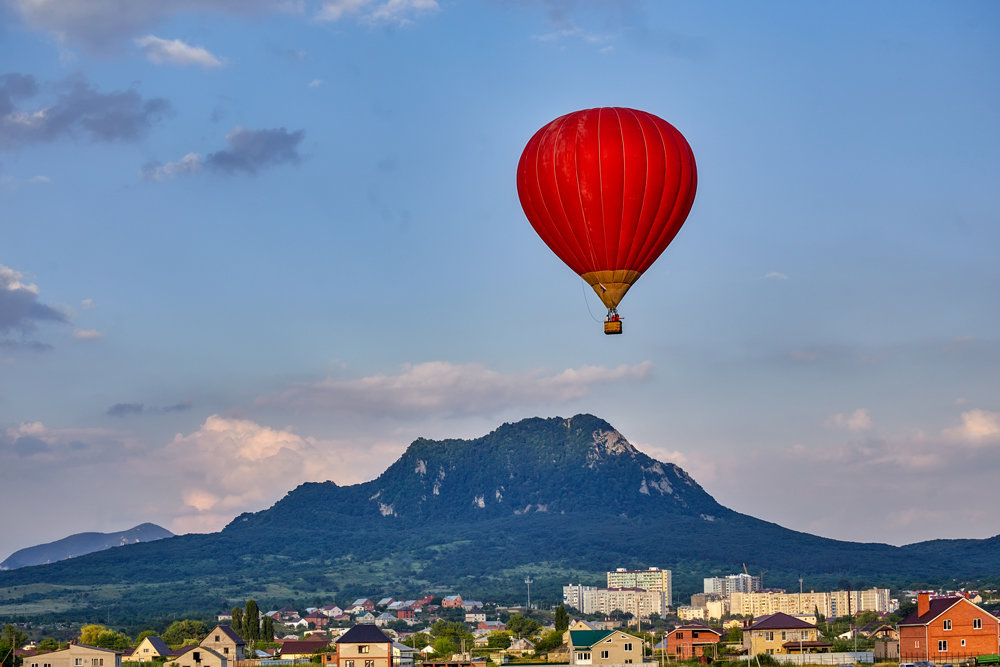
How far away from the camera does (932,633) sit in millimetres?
71812

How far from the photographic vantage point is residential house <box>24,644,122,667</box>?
270 ft

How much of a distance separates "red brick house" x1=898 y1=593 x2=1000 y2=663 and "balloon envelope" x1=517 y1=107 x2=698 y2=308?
109 feet

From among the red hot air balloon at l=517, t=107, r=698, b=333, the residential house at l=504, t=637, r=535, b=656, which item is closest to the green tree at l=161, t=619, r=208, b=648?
the residential house at l=504, t=637, r=535, b=656

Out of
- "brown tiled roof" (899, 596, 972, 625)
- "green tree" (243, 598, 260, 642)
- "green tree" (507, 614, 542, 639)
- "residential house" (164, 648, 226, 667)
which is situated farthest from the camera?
"green tree" (507, 614, 542, 639)

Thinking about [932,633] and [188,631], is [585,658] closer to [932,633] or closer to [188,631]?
[932,633]

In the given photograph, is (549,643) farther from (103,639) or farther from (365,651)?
(103,639)

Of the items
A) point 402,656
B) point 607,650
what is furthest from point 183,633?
point 607,650

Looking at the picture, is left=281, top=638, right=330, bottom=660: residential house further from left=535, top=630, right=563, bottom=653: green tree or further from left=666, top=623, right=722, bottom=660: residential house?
left=666, top=623, right=722, bottom=660: residential house

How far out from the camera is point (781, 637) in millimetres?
85625

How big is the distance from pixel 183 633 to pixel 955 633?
67182 millimetres

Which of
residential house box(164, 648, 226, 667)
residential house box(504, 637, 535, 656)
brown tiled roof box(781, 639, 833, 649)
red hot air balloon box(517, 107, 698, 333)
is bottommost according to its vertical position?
residential house box(504, 637, 535, 656)

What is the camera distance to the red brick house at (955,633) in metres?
71.6

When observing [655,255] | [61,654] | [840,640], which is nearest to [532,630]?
[840,640]

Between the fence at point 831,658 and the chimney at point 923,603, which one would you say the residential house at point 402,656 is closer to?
the fence at point 831,658
